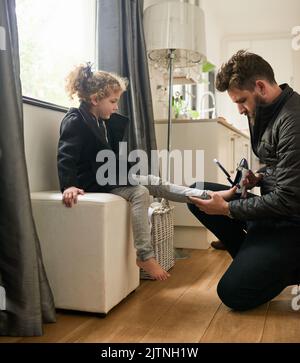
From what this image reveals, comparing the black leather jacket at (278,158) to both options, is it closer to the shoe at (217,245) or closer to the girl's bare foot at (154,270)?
the girl's bare foot at (154,270)

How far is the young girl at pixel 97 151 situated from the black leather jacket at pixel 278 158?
0.35 m

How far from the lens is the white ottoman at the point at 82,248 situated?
143cm

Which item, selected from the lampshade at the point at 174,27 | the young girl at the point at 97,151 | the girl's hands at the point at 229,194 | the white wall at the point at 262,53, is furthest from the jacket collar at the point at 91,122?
the white wall at the point at 262,53

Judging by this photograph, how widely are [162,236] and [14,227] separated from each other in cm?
94

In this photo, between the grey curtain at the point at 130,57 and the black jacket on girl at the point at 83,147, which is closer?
the black jacket on girl at the point at 83,147

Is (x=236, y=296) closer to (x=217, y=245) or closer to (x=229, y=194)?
(x=229, y=194)

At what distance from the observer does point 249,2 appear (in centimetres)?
513

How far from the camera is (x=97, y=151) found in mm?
1733

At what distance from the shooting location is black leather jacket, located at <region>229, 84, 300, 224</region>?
1.40 metres

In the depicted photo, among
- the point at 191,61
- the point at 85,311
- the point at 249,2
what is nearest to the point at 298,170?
the point at 85,311

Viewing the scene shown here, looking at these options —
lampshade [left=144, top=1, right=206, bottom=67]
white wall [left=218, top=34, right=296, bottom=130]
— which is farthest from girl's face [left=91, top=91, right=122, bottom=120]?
white wall [left=218, top=34, right=296, bottom=130]

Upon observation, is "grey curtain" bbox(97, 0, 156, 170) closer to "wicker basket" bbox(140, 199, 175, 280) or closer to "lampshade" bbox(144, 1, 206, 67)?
"lampshade" bbox(144, 1, 206, 67)

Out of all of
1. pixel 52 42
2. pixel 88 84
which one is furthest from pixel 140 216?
pixel 52 42

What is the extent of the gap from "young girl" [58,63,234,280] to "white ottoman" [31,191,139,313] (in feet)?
0.23
